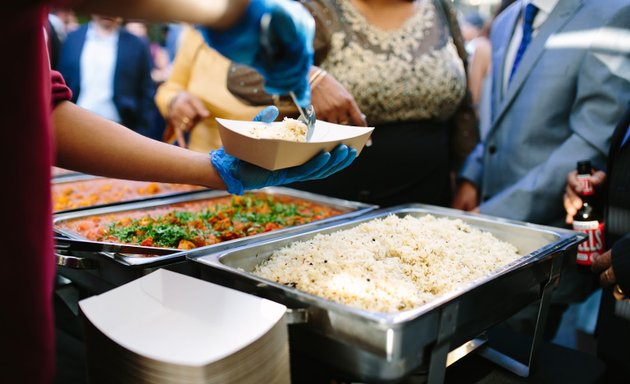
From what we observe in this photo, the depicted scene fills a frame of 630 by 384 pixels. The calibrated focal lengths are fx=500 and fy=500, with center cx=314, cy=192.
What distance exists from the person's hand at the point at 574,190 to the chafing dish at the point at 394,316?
1.66 ft

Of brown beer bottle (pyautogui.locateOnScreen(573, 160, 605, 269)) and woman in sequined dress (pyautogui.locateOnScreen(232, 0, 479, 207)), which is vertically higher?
woman in sequined dress (pyautogui.locateOnScreen(232, 0, 479, 207))

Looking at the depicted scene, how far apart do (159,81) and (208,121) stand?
13.2ft

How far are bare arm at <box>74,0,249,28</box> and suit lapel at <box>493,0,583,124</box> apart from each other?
62.8 inches

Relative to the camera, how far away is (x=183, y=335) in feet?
2.77

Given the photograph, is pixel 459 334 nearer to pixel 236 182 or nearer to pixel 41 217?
pixel 236 182

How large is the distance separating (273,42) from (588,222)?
125 centimetres

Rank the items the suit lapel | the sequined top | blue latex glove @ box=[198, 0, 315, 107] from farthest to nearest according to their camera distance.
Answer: the sequined top < the suit lapel < blue latex glove @ box=[198, 0, 315, 107]

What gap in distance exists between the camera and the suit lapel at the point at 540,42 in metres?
1.97

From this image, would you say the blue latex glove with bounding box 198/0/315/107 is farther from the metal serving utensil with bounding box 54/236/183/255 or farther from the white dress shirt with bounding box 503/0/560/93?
the white dress shirt with bounding box 503/0/560/93

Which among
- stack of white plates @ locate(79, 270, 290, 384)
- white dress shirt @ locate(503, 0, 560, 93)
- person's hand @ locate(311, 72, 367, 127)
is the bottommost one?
stack of white plates @ locate(79, 270, 290, 384)

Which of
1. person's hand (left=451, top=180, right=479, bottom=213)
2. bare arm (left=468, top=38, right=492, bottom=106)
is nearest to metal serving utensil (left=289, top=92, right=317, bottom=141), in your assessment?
person's hand (left=451, top=180, right=479, bottom=213)

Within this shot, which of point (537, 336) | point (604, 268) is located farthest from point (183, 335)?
point (604, 268)

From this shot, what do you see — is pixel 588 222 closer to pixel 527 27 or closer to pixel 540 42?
pixel 540 42

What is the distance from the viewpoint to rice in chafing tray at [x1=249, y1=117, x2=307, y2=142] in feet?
4.16
